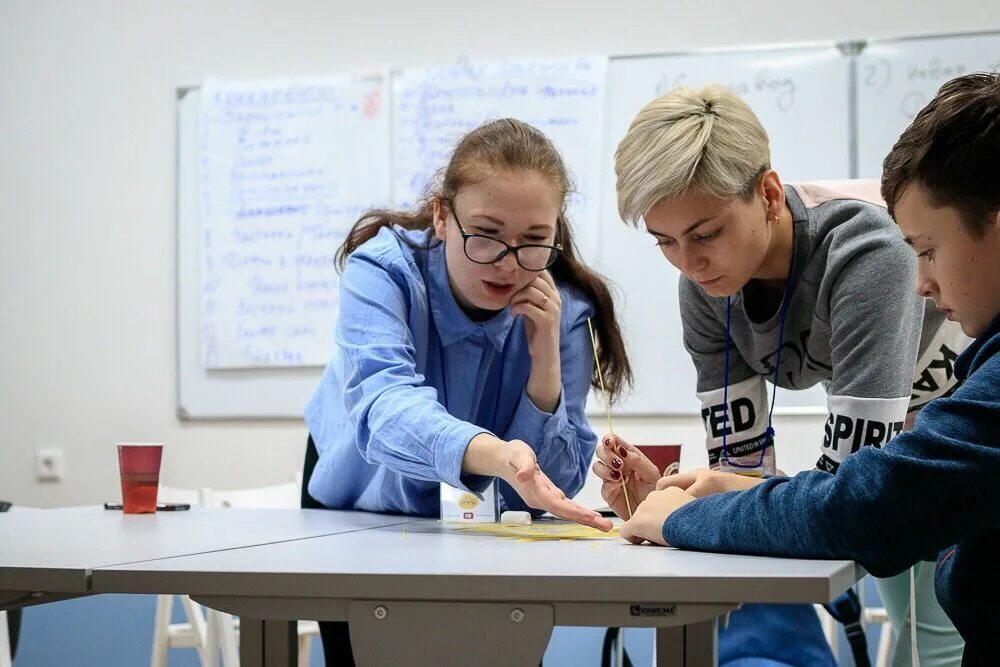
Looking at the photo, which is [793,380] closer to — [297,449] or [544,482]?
[544,482]

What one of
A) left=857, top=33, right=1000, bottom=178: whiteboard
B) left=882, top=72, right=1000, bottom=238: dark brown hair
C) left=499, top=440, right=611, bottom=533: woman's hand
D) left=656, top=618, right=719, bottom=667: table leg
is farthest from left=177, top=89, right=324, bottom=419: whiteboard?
left=882, top=72, right=1000, bottom=238: dark brown hair

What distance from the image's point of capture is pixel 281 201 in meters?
4.02

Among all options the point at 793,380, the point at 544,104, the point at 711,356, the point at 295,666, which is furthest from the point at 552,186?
the point at 544,104

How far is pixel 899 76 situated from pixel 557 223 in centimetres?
220

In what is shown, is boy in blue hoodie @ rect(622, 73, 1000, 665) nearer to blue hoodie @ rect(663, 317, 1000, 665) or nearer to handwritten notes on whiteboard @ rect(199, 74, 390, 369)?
blue hoodie @ rect(663, 317, 1000, 665)

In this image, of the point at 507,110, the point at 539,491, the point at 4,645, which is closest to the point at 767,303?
the point at 539,491

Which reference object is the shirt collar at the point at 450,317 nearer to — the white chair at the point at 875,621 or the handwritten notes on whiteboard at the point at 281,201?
the white chair at the point at 875,621

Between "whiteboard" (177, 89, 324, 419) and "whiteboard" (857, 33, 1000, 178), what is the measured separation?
214 cm

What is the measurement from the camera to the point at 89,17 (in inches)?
167

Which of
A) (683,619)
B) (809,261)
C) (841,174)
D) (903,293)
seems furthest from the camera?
(841,174)

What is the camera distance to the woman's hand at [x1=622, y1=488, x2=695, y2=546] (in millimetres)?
1226

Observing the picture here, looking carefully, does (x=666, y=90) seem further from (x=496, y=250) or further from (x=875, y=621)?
(x=496, y=250)

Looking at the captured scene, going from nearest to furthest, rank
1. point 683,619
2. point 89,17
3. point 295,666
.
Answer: point 683,619, point 295,666, point 89,17

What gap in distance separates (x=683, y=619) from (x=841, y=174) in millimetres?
3018
